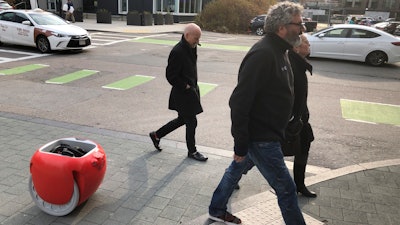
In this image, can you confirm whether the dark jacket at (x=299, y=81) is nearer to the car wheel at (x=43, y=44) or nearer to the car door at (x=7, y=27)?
the car wheel at (x=43, y=44)

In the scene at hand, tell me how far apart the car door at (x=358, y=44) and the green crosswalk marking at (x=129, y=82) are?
343 inches

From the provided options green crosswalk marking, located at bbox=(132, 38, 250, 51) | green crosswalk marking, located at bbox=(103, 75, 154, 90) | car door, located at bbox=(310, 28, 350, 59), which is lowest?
green crosswalk marking, located at bbox=(103, 75, 154, 90)

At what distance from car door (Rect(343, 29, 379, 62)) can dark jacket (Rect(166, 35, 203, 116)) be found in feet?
38.8

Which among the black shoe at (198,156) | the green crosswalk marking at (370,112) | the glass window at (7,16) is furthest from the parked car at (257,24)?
the black shoe at (198,156)

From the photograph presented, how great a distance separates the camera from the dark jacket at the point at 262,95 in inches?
107

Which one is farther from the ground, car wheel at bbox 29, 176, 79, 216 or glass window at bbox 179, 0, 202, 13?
glass window at bbox 179, 0, 202, 13

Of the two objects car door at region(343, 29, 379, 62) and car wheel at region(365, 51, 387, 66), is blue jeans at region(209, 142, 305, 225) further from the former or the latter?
car wheel at region(365, 51, 387, 66)

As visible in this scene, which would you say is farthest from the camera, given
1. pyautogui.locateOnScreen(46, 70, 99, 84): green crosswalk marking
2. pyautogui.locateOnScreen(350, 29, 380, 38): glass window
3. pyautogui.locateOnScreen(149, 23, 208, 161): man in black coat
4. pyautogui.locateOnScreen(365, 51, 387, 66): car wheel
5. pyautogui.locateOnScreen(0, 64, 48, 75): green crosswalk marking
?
pyautogui.locateOnScreen(350, 29, 380, 38): glass window

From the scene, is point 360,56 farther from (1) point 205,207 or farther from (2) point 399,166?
(1) point 205,207

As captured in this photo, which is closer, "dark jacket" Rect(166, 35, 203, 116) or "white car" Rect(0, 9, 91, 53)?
"dark jacket" Rect(166, 35, 203, 116)

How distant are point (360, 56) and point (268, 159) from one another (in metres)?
13.5

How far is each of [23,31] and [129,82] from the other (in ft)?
23.0

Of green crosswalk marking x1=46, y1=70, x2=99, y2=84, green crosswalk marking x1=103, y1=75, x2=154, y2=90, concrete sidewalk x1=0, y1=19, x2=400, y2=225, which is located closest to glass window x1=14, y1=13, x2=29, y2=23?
green crosswalk marking x1=46, y1=70, x2=99, y2=84

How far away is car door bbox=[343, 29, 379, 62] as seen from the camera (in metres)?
14.6
